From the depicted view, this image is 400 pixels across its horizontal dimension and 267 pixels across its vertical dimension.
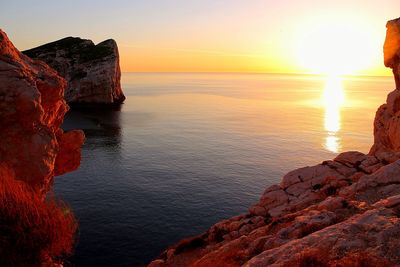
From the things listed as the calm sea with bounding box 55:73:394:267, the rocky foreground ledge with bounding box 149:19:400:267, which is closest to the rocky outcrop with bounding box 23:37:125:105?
the calm sea with bounding box 55:73:394:267

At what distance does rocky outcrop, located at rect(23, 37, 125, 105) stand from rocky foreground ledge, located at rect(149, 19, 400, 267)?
155 m

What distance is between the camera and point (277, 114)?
16588cm

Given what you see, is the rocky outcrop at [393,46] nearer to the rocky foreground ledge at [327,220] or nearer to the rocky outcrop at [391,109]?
the rocky outcrop at [391,109]

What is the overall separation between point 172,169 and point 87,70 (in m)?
117

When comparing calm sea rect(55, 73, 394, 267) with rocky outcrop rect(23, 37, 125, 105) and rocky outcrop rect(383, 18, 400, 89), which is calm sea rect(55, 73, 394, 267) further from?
rocky outcrop rect(383, 18, 400, 89)

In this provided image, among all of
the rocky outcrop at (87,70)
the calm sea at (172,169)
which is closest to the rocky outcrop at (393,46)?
the calm sea at (172,169)

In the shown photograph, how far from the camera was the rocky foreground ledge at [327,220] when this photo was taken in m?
13.1

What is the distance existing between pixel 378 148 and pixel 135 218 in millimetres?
34669

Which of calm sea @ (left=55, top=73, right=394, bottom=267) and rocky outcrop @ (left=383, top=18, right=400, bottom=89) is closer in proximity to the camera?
rocky outcrop @ (left=383, top=18, right=400, bottom=89)

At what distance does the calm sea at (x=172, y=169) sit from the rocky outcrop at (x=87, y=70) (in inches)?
1154

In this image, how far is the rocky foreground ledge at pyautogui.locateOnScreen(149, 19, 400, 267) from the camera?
13.1m

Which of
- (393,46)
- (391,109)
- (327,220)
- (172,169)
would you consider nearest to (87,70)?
(172,169)

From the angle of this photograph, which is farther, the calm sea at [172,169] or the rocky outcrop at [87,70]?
the rocky outcrop at [87,70]

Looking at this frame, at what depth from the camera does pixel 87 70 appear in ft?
575
